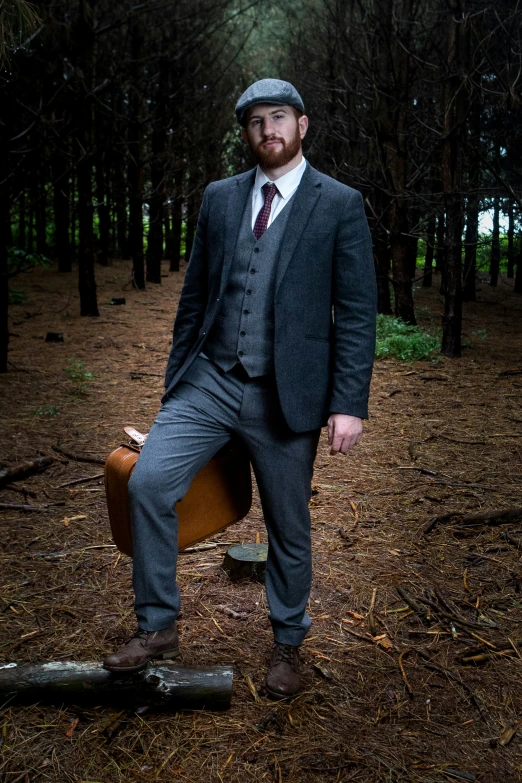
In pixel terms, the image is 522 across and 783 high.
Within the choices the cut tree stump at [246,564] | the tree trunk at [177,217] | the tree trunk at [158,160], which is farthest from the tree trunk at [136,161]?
the cut tree stump at [246,564]

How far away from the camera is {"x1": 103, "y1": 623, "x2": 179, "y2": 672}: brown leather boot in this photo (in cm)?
274

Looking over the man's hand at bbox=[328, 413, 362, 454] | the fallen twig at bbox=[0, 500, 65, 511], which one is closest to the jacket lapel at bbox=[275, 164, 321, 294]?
the man's hand at bbox=[328, 413, 362, 454]

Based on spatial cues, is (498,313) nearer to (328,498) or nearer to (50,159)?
(50,159)

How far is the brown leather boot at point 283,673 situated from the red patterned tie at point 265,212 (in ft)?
5.62

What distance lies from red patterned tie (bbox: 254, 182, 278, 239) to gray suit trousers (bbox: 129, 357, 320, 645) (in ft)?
1.87

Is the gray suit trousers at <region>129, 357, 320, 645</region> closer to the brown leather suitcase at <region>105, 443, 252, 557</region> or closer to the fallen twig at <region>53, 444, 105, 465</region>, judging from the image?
the brown leather suitcase at <region>105, 443, 252, 557</region>

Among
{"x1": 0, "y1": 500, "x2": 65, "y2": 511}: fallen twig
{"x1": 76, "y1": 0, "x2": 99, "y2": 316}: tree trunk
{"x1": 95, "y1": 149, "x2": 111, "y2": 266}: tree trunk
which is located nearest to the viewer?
{"x1": 0, "y1": 500, "x2": 65, "y2": 511}: fallen twig

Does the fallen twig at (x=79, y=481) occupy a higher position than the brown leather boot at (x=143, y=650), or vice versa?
the brown leather boot at (x=143, y=650)

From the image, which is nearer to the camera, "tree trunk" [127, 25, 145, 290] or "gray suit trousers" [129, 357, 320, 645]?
"gray suit trousers" [129, 357, 320, 645]

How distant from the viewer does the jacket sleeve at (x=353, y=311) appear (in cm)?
283

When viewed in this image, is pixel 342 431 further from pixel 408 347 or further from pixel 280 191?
pixel 408 347

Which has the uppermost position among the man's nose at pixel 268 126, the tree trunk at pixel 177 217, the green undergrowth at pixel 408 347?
the tree trunk at pixel 177 217

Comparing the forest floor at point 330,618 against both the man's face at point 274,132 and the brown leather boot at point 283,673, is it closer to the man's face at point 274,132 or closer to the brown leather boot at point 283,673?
the brown leather boot at point 283,673

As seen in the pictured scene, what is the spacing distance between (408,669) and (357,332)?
5.05 feet
